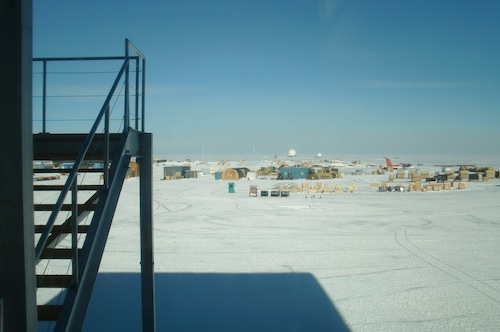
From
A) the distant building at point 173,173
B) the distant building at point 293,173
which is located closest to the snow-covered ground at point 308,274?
the distant building at point 293,173

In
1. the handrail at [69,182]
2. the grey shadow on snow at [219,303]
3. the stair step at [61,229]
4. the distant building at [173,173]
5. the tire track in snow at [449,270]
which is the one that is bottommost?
the grey shadow on snow at [219,303]

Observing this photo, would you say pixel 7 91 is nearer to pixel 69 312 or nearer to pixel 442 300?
pixel 69 312

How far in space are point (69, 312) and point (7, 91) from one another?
179 centimetres

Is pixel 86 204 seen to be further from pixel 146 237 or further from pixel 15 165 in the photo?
pixel 15 165

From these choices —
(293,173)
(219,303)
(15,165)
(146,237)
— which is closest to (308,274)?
(219,303)

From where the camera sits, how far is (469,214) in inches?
717

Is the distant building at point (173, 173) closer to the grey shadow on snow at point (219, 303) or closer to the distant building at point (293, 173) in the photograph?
the distant building at point (293, 173)

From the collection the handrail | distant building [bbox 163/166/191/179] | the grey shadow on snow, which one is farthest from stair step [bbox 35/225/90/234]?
distant building [bbox 163/166/191/179]

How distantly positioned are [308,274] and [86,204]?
6.19 m

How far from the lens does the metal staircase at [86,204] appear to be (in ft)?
10.00

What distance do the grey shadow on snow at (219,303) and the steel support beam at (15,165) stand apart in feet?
15.2

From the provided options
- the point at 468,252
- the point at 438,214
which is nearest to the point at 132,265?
the point at 468,252

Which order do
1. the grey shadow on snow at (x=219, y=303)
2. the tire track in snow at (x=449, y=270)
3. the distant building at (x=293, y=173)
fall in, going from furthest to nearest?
the distant building at (x=293, y=173) → the tire track in snow at (x=449, y=270) → the grey shadow on snow at (x=219, y=303)

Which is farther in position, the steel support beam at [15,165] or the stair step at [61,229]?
the stair step at [61,229]
